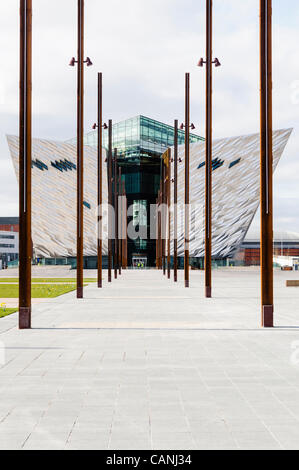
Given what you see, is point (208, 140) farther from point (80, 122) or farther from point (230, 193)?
point (230, 193)

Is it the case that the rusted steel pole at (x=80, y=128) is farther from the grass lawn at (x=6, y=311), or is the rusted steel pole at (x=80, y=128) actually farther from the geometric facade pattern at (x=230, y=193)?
the geometric facade pattern at (x=230, y=193)

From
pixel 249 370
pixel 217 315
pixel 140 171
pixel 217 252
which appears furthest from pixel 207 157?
pixel 140 171

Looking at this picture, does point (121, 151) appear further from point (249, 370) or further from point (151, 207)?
point (249, 370)

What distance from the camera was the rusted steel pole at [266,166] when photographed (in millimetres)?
12242

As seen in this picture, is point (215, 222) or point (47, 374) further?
point (215, 222)

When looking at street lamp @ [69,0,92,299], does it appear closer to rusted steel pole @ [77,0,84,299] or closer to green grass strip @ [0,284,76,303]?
rusted steel pole @ [77,0,84,299]

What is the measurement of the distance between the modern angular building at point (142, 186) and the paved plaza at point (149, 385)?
62.0 meters

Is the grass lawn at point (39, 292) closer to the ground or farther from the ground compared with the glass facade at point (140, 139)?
closer to the ground

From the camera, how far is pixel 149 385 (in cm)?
667

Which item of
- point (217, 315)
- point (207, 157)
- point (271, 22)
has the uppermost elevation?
point (271, 22)

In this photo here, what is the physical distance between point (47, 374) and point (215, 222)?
69941 mm

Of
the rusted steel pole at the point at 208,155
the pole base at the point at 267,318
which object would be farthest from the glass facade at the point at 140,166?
the pole base at the point at 267,318

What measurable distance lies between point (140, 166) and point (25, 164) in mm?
77106

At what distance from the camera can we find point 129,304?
719 inches
